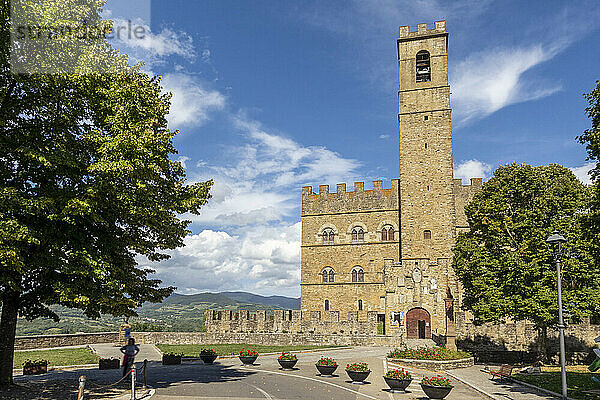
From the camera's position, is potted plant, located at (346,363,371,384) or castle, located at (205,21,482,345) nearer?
potted plant, located at (346,363,371,384)

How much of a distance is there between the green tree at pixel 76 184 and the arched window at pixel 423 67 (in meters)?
32.9

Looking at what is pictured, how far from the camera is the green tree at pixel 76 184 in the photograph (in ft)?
40.9

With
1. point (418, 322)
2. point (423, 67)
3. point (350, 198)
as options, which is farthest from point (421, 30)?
point (418, 322)

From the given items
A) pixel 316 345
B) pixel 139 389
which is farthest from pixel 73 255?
pixel 316 345

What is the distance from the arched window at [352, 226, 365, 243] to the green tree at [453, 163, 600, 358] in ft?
60.1

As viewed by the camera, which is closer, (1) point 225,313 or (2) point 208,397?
(2) point 208,397

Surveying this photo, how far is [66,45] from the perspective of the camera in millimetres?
13953

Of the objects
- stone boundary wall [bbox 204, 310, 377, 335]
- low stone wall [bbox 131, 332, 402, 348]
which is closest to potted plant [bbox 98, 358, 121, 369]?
low stone wall [bbox 131, 332, 402, 348]

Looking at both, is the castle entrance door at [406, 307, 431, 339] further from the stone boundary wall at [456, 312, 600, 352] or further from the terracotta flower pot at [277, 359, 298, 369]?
the terracotta flower pot at [277, 359, 298, 369]

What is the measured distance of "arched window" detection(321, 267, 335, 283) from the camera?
4442 centimetres

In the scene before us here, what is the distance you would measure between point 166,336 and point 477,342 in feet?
72.9

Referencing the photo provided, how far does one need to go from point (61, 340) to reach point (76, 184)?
2183 cm

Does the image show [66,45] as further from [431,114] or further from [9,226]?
[431,114]

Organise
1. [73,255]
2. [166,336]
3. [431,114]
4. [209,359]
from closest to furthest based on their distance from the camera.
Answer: [73,255], [209,359], [166,336], [431,114]
